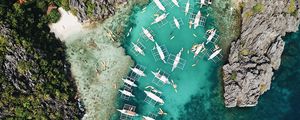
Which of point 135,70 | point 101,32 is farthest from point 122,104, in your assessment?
point 101,32

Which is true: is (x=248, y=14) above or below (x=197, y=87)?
above

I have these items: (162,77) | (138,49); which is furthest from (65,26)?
(162,77)

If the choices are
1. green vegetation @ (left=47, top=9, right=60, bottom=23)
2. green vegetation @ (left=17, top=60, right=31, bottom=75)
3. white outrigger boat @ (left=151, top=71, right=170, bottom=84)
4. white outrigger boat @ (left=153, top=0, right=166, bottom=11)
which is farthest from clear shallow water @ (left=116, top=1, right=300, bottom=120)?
green vegetation @ (left=17, top=60, right=31, bottom=75)

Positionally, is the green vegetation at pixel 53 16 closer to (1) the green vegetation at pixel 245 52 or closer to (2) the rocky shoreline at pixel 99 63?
(2) the rocky shoreline at pixel 99 63

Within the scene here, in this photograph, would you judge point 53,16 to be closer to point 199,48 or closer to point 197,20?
point 197,20

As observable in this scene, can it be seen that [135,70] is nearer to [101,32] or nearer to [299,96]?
[101,32]

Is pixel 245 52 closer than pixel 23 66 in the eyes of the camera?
No
